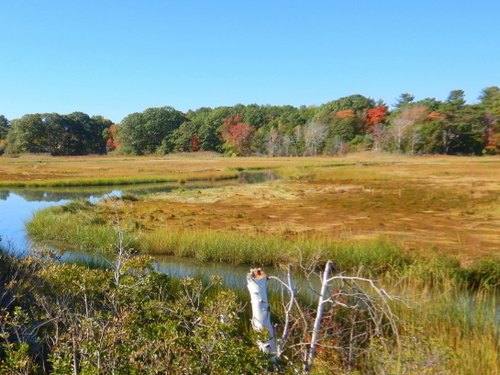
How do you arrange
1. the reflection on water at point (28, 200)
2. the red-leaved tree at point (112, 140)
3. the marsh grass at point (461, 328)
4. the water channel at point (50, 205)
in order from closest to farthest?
1. the marsh grass at point (461, 328)
2. the water channel at point (50, 205)
3. the reflection on water at point (28, 200)
4. the red-leaved tree at point (112, 140)

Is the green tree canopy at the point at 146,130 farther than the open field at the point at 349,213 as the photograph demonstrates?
Yes

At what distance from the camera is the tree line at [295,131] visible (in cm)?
6550

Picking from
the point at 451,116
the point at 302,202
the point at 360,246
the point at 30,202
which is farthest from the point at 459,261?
the point at 451,116

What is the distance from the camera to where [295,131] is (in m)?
81.4

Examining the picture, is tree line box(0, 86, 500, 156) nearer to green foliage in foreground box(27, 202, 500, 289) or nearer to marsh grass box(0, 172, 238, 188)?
marsh grass box(0, 172, 238, 188)

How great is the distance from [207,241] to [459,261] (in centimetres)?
639

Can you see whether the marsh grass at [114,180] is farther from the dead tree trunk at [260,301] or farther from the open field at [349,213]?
the dead tree trunk at [260,301]

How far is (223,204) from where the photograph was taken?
19.9m

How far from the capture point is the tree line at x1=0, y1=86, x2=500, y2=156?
65.5 m

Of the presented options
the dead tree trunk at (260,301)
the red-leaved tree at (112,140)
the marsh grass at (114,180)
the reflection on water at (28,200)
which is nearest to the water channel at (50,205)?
the reflection on water at (28,200)

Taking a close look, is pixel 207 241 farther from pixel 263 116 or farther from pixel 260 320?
pixel 263 116

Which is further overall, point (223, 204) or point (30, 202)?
point (30, 202)

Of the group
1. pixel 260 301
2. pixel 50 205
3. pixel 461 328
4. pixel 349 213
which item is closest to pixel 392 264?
pixel 461 328

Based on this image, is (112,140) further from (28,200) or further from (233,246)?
Result: (233,246)
